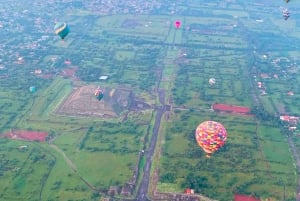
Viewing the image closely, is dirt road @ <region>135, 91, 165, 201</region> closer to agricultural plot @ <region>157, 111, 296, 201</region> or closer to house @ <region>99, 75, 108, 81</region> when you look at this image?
agricultural plot @ <region>157, 111, 296, 201</region>

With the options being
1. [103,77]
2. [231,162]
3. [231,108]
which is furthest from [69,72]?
[231,162]

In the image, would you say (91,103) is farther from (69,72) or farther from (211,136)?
(211,136)

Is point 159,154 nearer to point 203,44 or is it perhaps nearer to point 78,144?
point 78,144

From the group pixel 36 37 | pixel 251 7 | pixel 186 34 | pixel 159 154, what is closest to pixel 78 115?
pixel 159 154

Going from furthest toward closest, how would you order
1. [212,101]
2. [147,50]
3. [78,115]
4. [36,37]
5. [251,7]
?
[251,7]
[36,37]
[147,50]
[212,101]
[78,115]

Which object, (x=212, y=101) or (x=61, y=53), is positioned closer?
(x=212, y=101)

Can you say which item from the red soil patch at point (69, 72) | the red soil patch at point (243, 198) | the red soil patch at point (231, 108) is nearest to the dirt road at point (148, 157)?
the red soil patch at point (231, 108)
